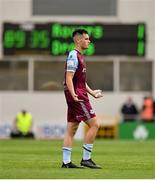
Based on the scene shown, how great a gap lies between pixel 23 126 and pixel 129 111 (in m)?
4.63

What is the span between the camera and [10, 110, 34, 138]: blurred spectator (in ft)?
114

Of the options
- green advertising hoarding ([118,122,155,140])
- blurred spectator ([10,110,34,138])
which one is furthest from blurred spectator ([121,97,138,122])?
blurred spectator ([10,110,34,138])

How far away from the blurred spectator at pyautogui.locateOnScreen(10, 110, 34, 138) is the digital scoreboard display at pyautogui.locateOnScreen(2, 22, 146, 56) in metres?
2.90

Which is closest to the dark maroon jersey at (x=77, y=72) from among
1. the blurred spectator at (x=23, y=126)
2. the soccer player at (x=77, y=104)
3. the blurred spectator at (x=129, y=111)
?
the soccer player at (x=77, y=104)

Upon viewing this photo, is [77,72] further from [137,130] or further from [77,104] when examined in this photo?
[137,130]

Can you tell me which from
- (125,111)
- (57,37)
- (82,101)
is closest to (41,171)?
(82,101)

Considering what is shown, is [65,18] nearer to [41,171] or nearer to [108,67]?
[108,67]

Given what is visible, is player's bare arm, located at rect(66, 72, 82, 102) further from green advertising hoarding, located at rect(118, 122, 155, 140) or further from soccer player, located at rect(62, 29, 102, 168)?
green advertising hoarding, located at rect(118, 122, 155, 140)

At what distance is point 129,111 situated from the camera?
117ft

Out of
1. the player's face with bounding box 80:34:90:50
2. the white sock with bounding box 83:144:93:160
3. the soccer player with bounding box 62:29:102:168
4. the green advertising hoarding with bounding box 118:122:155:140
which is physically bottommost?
the green advertising hoarding with bounding box 118:122:155:140

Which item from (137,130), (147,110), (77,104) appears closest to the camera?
(77,104)

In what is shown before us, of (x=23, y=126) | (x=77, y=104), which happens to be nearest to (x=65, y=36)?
(x=23, y=126)

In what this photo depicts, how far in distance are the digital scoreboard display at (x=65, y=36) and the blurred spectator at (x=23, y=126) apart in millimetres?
2898

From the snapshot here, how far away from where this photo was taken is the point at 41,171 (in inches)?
492
